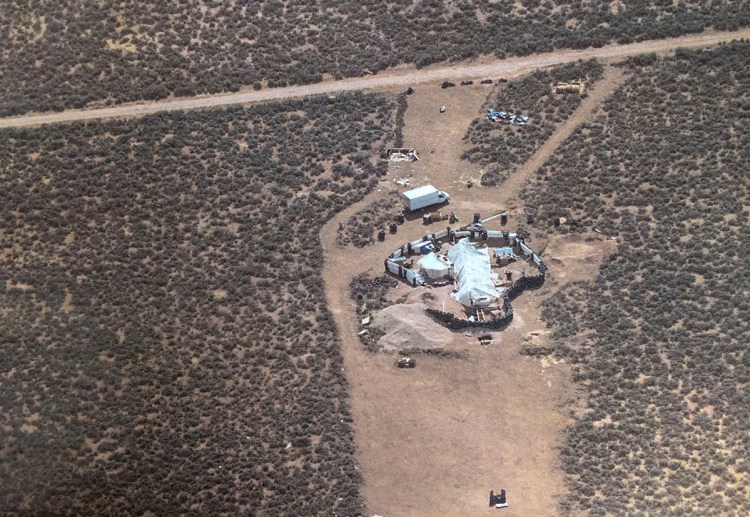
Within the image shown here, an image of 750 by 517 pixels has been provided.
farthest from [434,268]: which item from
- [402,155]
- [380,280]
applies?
[402,155]

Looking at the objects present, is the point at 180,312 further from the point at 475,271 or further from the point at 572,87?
the point at 572,87

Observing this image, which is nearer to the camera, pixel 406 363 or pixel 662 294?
pixel 406 363

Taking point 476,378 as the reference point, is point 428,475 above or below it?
below

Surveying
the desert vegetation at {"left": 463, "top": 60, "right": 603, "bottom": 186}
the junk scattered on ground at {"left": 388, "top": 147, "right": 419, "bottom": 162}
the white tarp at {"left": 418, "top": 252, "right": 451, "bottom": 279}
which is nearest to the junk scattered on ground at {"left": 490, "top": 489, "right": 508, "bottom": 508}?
the white tarp at {"left": 418, "top": 252, "right": 451, "bottom": 279}

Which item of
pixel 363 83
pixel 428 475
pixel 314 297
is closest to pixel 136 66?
pixel 363 83

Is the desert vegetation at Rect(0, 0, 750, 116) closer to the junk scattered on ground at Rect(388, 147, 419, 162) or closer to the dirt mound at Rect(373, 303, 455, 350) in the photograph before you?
the junk scattered on ground at Rect(388, 147, 419, 162)

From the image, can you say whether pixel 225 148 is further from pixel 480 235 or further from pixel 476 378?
pixel 476 378

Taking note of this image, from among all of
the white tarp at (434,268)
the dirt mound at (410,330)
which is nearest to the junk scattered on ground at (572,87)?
the white tarp at (434,268)
